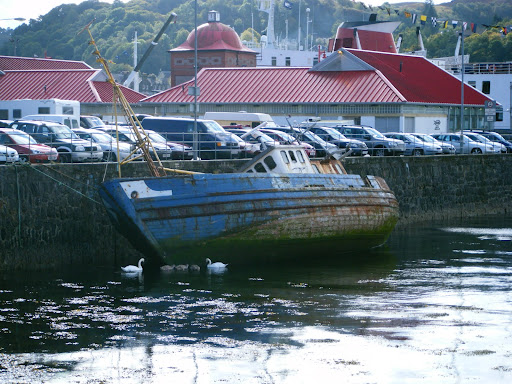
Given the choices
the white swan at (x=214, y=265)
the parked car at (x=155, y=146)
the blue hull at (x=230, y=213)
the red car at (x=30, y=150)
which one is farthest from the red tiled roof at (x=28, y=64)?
the white swan at (x=214, y=265)

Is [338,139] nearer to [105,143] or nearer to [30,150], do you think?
[105,143]

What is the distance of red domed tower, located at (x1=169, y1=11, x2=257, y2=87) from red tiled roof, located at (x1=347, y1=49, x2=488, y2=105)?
34.4m

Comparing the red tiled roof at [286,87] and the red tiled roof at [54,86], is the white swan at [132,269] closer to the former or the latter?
the red tiled roof at [286,87]

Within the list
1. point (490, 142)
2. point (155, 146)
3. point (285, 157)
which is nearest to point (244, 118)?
point (490, 142)

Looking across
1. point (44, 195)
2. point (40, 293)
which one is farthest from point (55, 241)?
point (40, 293)

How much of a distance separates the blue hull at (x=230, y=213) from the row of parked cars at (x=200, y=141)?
6.95 ft

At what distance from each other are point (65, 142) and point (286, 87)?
109ft

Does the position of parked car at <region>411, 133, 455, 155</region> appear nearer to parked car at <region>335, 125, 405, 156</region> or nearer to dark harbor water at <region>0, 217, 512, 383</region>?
parked car at <region>335, 125, 405, 156</region>

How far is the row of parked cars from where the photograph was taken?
32125mm

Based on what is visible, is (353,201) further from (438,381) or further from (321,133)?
(321,133)

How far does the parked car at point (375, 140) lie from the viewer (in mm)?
47000

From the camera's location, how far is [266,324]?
1980cm

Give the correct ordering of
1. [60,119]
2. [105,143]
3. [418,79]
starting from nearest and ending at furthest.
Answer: [105,143]
[60,119]
[418,79]

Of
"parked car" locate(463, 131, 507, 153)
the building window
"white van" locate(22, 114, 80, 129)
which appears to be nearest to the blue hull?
"white van" locate(22, 114, 80, 129)
